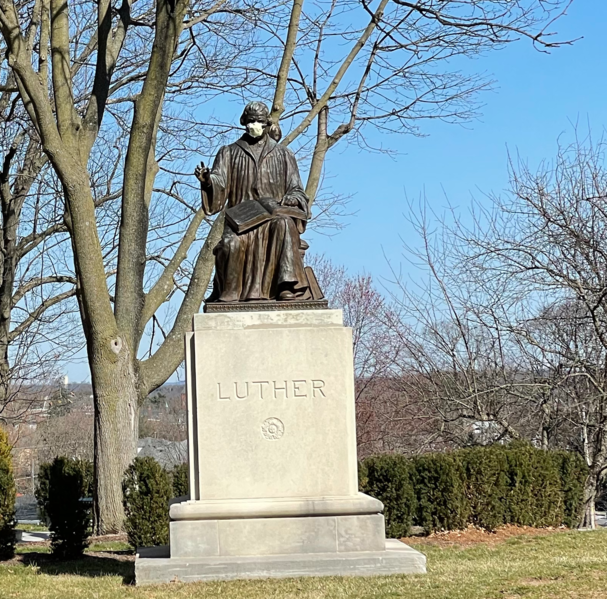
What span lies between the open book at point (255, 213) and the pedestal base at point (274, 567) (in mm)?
2982

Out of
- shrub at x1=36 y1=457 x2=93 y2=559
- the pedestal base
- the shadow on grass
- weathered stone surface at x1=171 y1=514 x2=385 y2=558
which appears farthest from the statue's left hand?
shrub at x1=36 y1=457 x2=93 y2=559

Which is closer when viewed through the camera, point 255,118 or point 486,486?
point 255,118

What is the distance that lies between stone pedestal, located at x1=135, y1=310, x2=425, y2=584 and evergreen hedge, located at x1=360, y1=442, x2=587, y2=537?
178 inches

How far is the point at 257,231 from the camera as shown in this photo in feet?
28.6

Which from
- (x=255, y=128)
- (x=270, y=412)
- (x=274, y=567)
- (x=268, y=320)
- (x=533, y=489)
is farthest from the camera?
(x=533, y=489)

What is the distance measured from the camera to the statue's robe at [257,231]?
859 centimetres

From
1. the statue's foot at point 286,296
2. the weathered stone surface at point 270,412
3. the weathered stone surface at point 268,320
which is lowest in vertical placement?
the weathered stone surface at point 270,412

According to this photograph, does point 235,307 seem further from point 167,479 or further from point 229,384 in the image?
point 167,479

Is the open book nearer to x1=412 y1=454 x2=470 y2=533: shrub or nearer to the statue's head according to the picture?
the statue's head

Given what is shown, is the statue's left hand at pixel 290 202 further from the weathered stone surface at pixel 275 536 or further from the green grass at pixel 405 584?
the green grass at pixel 405 584

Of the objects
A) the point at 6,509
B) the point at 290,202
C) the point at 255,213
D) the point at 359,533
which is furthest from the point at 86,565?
the point at 290,202

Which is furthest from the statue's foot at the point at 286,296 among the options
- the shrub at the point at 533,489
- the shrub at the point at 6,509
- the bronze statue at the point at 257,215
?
the shrub at the point at 533,489

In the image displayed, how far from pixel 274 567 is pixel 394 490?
16.8 ft

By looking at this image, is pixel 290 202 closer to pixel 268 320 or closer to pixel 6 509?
pixel 268 320
